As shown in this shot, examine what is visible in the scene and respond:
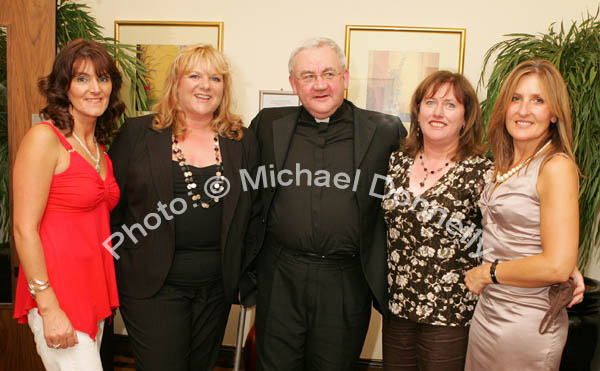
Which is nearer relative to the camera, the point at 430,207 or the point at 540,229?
the point at 540,229

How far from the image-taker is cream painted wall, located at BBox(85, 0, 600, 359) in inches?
116

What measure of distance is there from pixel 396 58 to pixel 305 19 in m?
0.71

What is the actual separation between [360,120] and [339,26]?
4.18 ft

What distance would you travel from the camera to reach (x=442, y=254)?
1.69 metres

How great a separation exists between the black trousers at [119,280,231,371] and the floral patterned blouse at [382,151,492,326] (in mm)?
863

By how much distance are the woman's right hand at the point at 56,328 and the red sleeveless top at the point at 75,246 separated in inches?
1.9

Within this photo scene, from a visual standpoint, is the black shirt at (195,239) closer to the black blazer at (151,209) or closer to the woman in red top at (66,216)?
the black blazer at (151,209)

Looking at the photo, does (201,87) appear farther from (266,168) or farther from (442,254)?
(442,254)

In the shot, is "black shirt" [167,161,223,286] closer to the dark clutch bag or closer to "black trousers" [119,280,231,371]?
"black trousers" [119,280,231,371]

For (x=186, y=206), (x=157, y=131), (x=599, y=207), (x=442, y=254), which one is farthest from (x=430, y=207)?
(x=599, y=207)

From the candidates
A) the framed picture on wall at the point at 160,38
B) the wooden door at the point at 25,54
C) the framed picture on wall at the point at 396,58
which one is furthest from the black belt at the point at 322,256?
the framed picture on wall at the point at 160,38

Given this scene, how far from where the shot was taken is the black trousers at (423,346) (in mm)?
1716

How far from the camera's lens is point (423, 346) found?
5.76 feet

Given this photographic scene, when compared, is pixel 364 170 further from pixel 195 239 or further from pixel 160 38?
pixel 160 38
